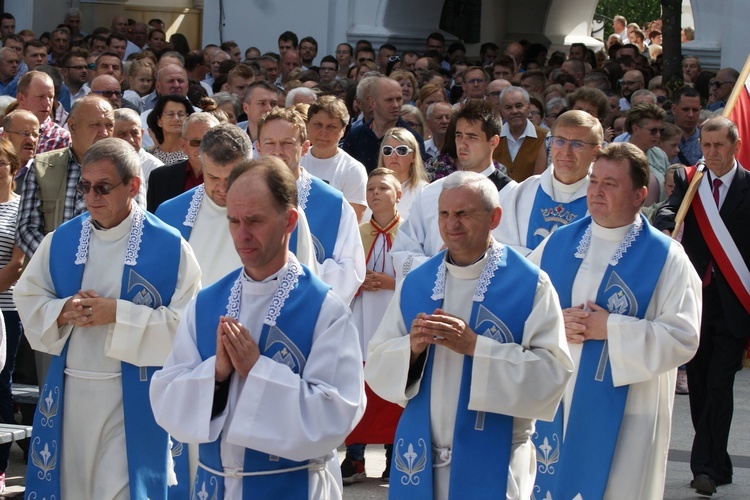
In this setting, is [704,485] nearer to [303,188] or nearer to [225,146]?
[303,188]

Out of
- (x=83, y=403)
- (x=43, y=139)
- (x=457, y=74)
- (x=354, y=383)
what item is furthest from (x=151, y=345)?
(x=457, y=74)

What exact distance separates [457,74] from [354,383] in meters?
11.7

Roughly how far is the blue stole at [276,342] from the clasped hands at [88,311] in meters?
1.13

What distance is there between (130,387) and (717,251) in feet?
12.6

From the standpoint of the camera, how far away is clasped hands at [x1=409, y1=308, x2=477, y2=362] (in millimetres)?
4832

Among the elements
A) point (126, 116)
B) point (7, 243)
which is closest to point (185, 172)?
Result: point (126, 116)

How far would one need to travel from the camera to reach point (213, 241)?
6.50 metres

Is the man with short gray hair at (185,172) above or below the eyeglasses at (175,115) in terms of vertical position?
below

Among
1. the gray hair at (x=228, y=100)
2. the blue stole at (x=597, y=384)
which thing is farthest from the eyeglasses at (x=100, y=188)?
the gray hair at (x=228, y=100)

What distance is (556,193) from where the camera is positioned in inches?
280

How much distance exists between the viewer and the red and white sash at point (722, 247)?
314 inches

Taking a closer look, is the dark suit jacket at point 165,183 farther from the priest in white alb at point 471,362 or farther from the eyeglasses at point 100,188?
the priest in white alb at point 471,362

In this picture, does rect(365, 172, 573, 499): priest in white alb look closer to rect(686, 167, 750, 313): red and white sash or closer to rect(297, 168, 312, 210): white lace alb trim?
rect(297, 168, 312, 210): white lace alb trim

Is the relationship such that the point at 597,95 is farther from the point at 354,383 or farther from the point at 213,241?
the point at 354,383
